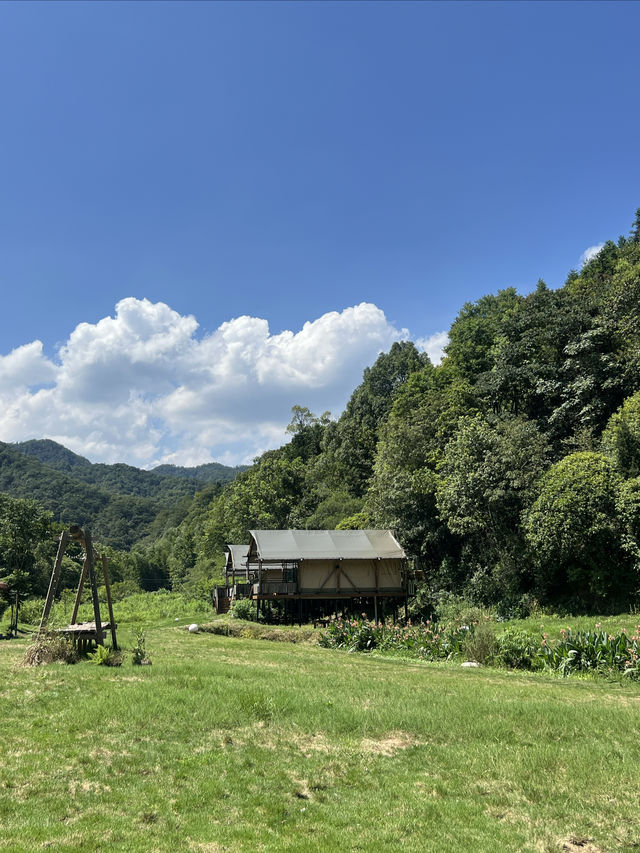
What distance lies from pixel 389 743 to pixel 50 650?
808 cm

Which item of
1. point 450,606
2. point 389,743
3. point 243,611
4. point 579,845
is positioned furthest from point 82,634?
point 450,606

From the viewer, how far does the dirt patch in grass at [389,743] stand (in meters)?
7.47

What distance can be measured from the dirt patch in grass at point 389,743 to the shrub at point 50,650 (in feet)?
24.7

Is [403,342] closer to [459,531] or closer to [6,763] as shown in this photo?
[459,531]

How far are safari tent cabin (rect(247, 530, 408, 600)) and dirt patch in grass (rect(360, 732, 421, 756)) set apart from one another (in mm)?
19338

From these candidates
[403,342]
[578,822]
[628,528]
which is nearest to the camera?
[578,822]

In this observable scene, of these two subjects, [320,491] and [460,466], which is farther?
[320,491]

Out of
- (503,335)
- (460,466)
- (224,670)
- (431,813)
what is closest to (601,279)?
(503,335)

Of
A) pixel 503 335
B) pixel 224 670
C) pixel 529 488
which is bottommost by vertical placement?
pixel 224 670

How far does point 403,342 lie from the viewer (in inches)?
2864

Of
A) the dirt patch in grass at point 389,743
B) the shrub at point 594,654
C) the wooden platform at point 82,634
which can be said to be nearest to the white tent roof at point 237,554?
the wooden platform at point 82,634

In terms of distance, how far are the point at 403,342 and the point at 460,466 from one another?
4667 cm

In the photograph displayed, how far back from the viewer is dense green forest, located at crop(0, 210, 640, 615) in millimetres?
22344

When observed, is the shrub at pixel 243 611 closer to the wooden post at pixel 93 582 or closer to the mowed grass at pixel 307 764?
the wooden post at pixel 93 582
